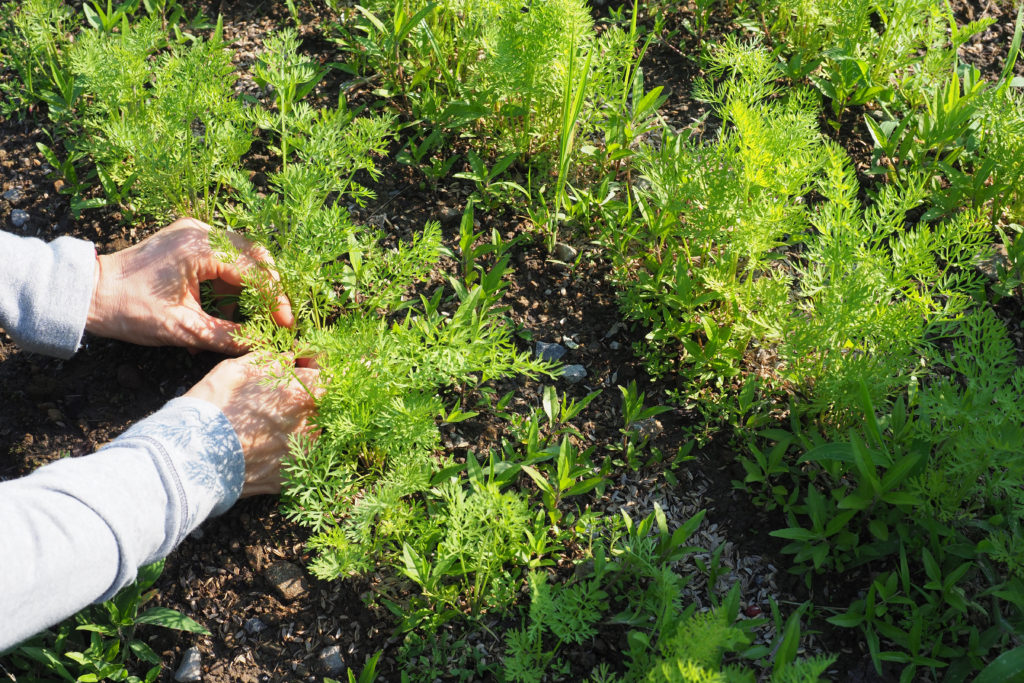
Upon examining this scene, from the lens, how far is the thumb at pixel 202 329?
2.32m

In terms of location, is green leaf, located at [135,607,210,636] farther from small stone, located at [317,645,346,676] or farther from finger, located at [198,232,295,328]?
finger, located at [198,232,295,328]

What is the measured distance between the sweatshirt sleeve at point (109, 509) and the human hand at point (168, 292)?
0.97ft

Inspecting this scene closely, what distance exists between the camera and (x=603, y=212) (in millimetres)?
2689

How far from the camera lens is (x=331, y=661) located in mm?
2070

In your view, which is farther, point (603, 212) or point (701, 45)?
point (701, 45)

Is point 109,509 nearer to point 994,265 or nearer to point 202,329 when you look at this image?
point 202,329

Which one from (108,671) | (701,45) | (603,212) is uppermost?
(701,45)

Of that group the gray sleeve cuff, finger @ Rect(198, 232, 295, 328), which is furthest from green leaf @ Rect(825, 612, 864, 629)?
finger @ Rect(198, 232, 295, 328)

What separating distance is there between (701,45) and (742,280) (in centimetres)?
117

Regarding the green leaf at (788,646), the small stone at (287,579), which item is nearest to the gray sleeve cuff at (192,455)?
the small stone at (287,579)

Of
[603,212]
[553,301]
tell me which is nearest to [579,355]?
[553,301]

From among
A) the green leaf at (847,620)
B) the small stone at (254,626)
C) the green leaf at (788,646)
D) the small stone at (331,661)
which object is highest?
the green leaf at (788,646)

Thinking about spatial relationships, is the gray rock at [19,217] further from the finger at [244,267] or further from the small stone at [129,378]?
the finger at [244,267]

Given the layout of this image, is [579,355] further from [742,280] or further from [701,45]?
[701,45]
